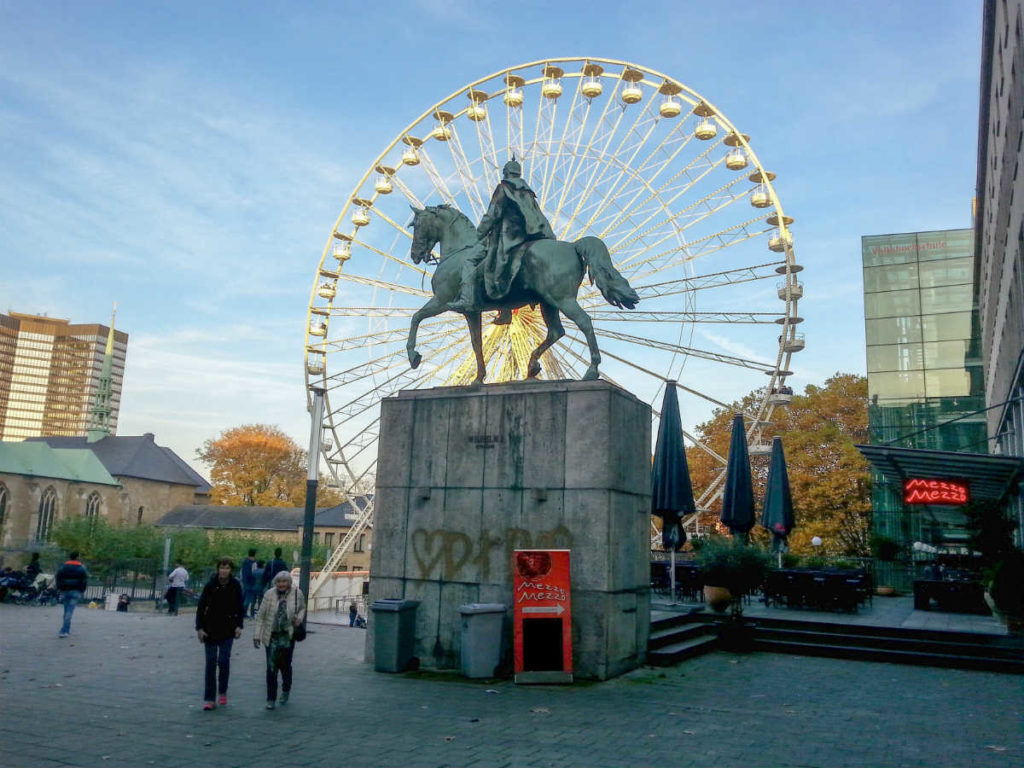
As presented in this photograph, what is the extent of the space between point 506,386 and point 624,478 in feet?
6.42

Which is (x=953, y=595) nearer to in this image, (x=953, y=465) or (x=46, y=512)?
(x=953, y=465)

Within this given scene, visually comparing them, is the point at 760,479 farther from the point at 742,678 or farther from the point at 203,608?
the point at 203,608

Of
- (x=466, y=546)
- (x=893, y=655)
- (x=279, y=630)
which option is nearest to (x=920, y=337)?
(x=893, y=655)

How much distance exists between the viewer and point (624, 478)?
34.3 feet

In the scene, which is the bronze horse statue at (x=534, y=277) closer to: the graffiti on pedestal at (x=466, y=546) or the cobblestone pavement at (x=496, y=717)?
the graffiti on pedestal at (x=466, y=546)

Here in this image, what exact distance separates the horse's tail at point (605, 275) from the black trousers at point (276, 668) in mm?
5994

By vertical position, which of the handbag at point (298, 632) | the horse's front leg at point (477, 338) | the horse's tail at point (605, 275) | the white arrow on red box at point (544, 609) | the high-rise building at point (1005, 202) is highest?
the high-rise building at point (1005, 202)

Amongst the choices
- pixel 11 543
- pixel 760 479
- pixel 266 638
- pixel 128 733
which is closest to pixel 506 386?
pixel 266 638

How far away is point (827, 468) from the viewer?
137 ft

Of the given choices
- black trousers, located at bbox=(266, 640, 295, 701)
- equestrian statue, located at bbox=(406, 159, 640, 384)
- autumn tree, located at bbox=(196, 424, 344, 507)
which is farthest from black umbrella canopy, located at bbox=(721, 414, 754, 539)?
autumn tree, located at bbox=(196, 424, 344, 507)

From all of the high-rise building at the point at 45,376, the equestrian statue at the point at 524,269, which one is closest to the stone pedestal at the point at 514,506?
the equestrian statue at the point at 524,269

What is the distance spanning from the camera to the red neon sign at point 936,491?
18.9m

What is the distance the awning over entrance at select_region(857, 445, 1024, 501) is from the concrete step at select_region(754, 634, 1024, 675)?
4.29 metres

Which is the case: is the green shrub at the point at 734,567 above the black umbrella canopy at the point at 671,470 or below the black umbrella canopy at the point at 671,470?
below
